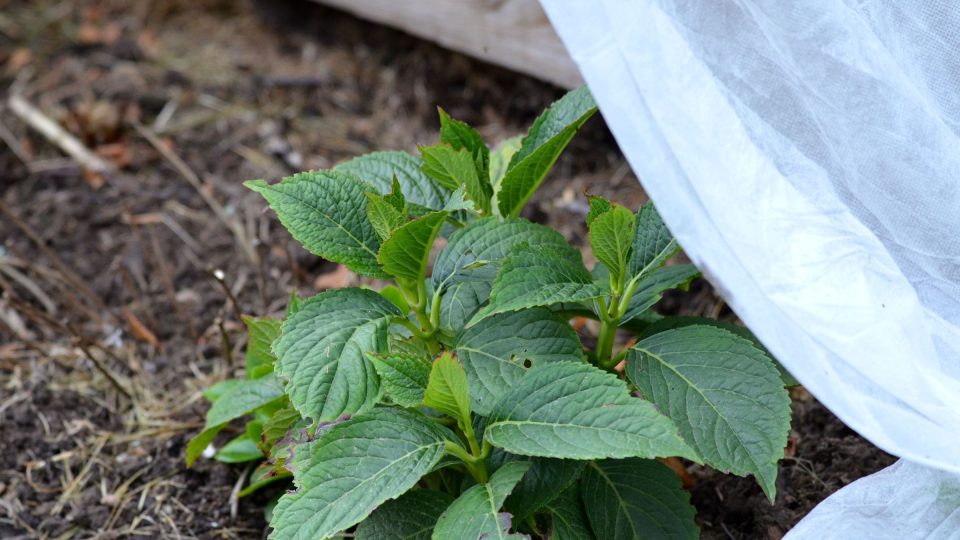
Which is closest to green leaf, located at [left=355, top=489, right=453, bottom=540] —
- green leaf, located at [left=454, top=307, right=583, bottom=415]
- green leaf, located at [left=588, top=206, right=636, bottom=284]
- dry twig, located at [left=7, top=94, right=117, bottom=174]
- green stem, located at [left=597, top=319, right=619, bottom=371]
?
green leaf, located at [left=454, top=307, right=583, bottom=415]

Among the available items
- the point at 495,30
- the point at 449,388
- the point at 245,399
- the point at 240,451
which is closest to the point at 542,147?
the point at 449,388

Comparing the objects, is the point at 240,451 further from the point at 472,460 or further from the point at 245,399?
the point at 472,460

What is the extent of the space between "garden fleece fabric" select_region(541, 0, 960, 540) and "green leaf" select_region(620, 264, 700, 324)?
21cm

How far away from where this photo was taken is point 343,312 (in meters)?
1.34

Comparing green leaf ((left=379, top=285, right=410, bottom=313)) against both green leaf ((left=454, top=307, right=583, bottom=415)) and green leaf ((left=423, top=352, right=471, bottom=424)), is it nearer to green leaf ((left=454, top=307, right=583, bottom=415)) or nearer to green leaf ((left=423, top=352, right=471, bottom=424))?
green leaf ((left=454, top=307, right=583, bottom=415))

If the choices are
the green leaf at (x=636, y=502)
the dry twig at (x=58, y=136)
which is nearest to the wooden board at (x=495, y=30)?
the dry twig at (x=58, y=136)

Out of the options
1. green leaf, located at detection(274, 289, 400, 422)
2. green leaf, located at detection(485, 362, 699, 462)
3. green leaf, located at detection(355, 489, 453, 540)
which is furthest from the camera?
green leaf, located at detection(355, 489, 453, 540)

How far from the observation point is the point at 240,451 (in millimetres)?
1745

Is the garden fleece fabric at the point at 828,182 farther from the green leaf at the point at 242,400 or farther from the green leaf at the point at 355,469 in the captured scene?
the green leaf at the point at 242,400

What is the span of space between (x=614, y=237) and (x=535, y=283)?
0.14m

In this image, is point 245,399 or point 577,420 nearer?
Result: point 577,420

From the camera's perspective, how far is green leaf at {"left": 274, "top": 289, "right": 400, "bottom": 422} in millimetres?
1241

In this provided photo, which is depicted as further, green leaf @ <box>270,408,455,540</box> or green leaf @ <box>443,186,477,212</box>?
green leaf @ <box>443,186,477,212</box>

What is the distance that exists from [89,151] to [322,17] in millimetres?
985
